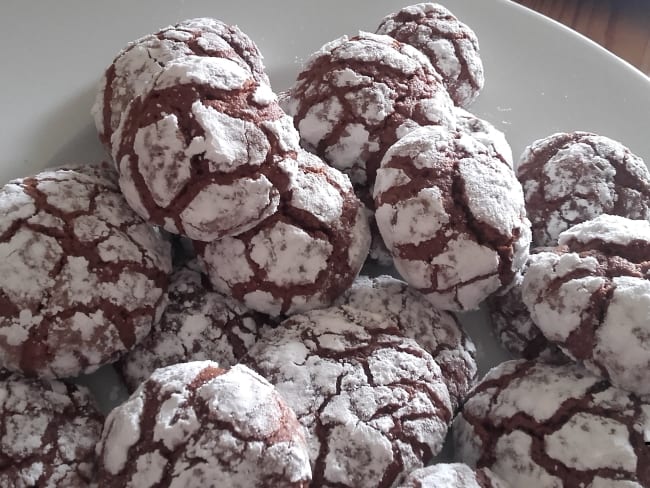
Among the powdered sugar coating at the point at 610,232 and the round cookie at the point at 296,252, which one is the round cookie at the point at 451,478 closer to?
the round cookie at the point at 296,252

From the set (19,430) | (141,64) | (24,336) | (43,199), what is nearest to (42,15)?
(141,64)

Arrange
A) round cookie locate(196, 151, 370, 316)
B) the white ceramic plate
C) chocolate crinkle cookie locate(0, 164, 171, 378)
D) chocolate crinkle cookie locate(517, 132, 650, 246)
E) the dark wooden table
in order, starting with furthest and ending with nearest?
the dark wooden table < the white ceramic plate < chocolate crinkle cookie locate(517, 132, 650, 246) < round cookie locate(196, 151, 370, 316) < chocolate crinkle cookie locate(0, 164, 171, 378)

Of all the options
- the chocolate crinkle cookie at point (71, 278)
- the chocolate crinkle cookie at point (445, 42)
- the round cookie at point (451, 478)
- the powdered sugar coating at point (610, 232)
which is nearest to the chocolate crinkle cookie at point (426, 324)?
the round cookie at point (451, 478)

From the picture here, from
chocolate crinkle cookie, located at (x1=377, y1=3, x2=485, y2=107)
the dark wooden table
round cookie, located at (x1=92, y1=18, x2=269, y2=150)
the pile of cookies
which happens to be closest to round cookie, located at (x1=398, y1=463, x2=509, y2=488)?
the pile of cookies

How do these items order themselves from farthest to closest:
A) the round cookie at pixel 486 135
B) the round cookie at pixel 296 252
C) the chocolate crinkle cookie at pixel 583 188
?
the chocolate crinkle cookie at pixel 583 188
the round cookie at pixel 486 135
the round cookie at pixel 296 252

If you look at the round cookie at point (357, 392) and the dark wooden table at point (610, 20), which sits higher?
the dark wooden table at point (610, 20)

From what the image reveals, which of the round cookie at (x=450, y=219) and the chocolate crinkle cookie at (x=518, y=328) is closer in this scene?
the round cookie at (x=450, y=219)

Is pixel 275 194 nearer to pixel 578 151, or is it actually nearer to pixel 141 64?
pixel 141 64

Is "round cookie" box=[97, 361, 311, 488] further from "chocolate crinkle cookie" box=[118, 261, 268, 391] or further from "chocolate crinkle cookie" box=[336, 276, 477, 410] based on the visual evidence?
"chocolate crinkle cookie" box=[336, 276, 477, 410]
